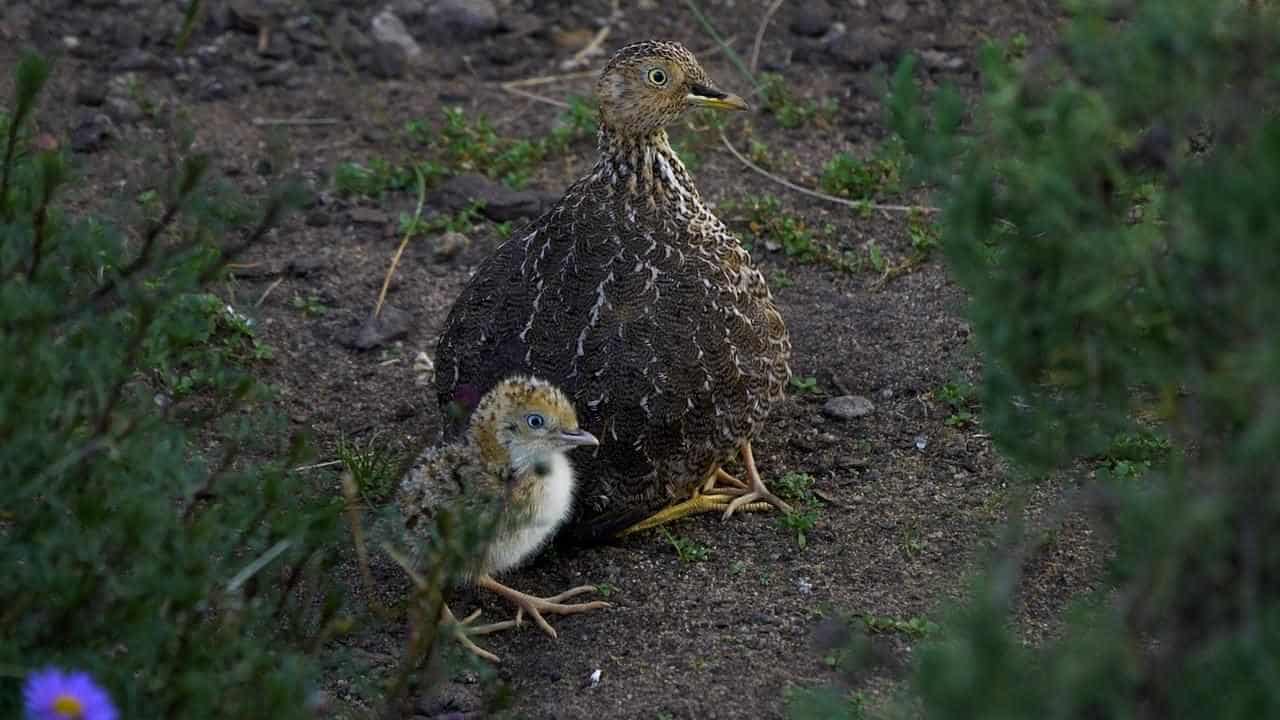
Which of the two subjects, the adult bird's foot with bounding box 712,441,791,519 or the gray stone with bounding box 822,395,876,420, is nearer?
the adult bird's foot with bounding box 712,441,791,519

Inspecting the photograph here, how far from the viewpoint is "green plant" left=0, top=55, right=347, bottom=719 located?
3.45m

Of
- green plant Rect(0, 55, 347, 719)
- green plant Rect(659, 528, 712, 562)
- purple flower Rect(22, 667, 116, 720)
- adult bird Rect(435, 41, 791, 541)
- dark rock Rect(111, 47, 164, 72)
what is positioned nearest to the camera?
purple flower Rect(22, 667, 116, 720)

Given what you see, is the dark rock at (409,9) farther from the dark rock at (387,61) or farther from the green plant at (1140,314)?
the green plant at (1140,314)

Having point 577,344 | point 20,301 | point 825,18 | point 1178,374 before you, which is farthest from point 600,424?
point 825,18

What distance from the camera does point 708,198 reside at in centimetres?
764

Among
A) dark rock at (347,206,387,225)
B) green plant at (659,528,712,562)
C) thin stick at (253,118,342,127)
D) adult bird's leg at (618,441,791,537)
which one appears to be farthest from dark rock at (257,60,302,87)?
green plant at (659,528,712,562)

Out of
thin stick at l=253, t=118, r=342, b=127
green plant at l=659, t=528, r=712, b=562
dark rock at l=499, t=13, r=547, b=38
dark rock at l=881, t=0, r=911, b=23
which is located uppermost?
dark rock at l=881, t=0, r=911, b=23

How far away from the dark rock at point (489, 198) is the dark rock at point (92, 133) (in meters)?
1.58

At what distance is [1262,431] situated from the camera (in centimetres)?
258

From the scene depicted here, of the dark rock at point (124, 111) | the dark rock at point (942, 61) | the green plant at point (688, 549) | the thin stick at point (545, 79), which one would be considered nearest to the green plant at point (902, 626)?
the green plant at point (688, 549)

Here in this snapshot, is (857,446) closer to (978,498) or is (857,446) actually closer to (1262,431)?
(978,498)

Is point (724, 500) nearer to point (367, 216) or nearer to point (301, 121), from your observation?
point (367, 216)

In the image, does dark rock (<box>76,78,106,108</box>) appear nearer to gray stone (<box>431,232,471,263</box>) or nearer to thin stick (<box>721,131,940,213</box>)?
gray stone (<box>431,232,471,263</box>)

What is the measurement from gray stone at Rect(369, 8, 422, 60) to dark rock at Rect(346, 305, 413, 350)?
7.28ft
